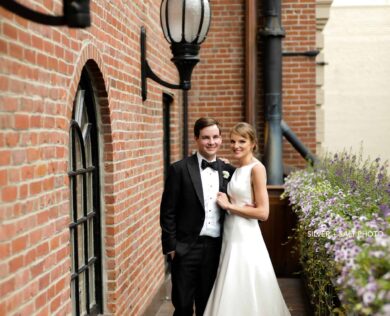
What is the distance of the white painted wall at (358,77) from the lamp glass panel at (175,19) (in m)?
16.7

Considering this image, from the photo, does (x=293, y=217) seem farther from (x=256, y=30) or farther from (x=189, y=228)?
(x=189, y=228)

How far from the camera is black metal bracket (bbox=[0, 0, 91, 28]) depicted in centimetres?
241

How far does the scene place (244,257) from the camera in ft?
15.9

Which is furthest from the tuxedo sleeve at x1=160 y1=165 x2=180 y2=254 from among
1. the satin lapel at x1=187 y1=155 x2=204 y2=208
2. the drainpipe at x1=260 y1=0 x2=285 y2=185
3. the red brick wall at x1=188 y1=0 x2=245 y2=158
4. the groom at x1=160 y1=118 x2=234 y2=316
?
the red brick wall at x1=188 y1=0 x2=245 y2=158

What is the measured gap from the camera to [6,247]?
261cm

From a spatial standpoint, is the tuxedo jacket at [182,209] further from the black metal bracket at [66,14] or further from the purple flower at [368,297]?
the purple flower at [368,297]

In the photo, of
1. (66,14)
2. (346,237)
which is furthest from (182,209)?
(66,14)

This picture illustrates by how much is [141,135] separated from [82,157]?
1.52 metres

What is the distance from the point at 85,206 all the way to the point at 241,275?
127 cm

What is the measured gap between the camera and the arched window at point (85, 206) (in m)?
4.02

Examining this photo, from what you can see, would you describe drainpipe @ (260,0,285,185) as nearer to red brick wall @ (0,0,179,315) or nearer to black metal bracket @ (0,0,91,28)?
red brick wall @ (0,0,179,315)

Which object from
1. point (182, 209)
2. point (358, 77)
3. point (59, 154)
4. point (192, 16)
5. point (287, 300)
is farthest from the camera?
point (358, 77)

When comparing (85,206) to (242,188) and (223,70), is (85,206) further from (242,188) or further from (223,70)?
(223,70)

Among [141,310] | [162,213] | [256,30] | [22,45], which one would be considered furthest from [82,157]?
[256,30]
